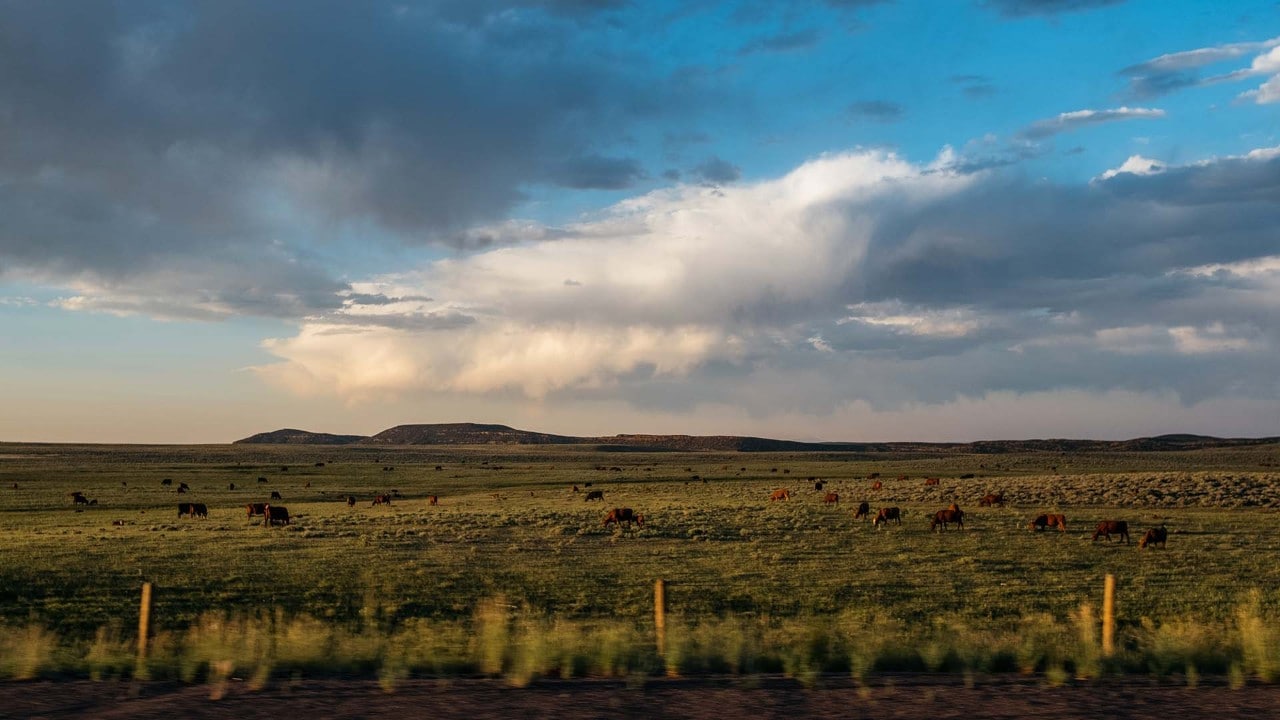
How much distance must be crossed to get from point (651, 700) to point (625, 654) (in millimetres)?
2452

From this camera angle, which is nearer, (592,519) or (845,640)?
(845,640)

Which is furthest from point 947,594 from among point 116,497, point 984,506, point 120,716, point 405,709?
point 116,497

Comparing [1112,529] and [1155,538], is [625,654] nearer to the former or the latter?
[1155,538]

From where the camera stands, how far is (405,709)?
34.1 ft

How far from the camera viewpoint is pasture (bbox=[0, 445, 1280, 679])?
14219 mm

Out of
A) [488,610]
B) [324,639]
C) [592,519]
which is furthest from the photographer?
[592,519]

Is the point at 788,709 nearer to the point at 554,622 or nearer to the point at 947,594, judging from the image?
the point at 554,622

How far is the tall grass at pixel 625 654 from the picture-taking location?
484 inches

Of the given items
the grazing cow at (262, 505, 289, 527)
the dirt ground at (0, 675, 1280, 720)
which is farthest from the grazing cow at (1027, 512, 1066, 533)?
the grazing cow at (262, 505, 289, 527)

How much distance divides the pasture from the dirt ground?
0.95 meters

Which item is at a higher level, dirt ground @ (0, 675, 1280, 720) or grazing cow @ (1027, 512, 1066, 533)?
dirt ground @ (0, 675, 1280, 720)

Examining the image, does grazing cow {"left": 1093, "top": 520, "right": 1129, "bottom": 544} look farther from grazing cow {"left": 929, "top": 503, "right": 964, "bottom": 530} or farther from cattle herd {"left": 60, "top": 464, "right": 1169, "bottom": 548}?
grazing cow {"left": 929, "top": 503, "right": 964, "bottom": 530}

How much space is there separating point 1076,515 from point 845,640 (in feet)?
106

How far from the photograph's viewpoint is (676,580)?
25.4 metres
